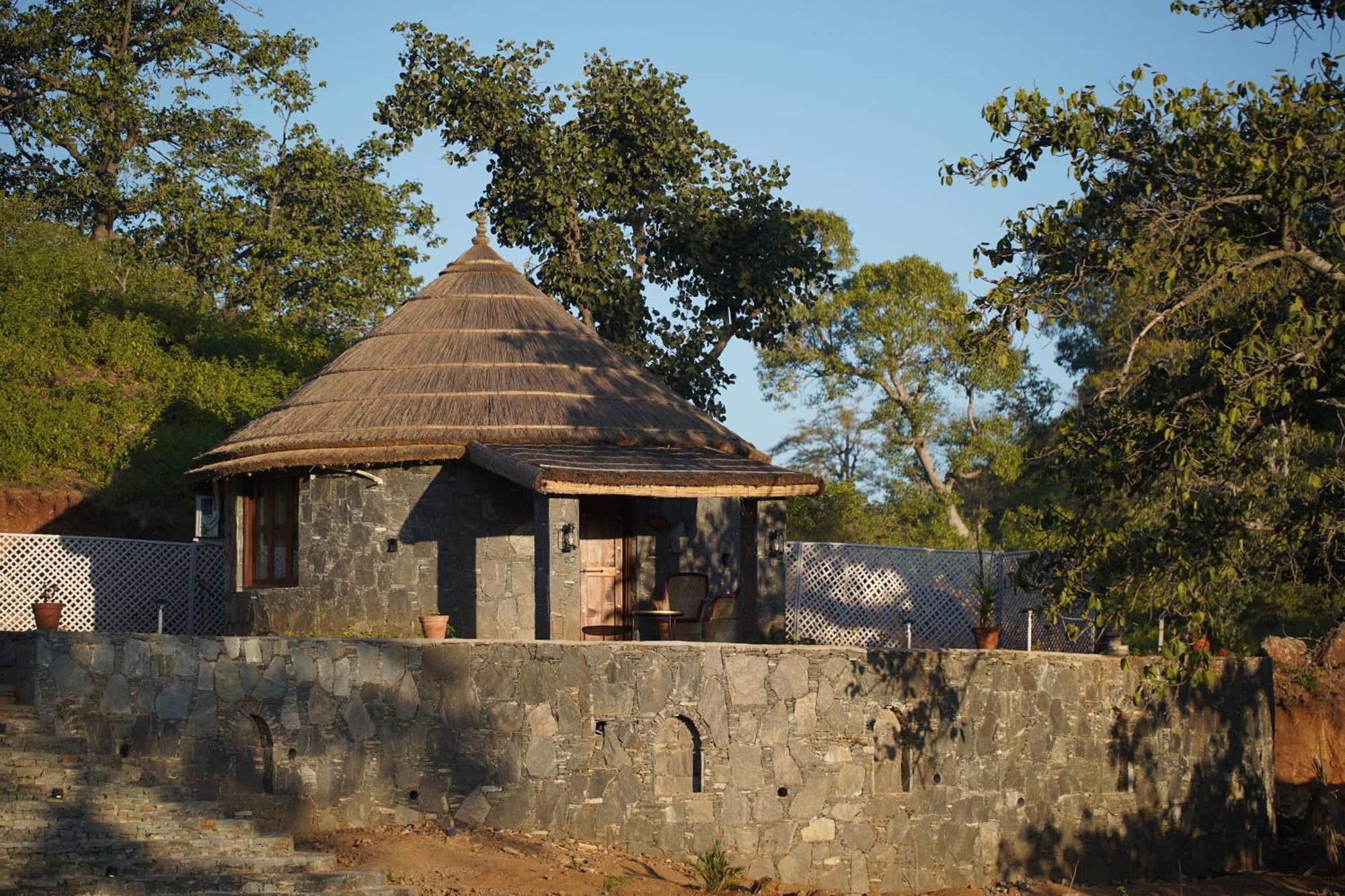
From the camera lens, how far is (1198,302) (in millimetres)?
13523

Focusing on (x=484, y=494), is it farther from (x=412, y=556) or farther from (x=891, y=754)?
(x=891, y=754)

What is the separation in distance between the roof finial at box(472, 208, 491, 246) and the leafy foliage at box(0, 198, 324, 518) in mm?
8097

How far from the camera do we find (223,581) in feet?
72.5

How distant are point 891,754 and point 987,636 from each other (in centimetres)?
284

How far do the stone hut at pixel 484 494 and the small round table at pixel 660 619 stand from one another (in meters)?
0.19

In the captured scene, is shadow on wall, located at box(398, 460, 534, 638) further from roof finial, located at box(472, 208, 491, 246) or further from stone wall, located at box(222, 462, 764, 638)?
roof finial, located at box(472, 208, 491, 246)

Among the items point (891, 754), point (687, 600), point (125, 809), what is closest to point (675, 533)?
point (687, 600)

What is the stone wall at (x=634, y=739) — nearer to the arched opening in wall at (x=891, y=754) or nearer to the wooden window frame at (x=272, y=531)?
the arched opening in wall at (x=891, y=754)

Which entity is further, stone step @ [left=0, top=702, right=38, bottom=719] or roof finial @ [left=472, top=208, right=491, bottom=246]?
roof finial @ [left=472, top=208, right=491, bottom=246]

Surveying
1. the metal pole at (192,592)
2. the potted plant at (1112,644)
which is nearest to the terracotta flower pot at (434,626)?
the metal pole at (192,592)

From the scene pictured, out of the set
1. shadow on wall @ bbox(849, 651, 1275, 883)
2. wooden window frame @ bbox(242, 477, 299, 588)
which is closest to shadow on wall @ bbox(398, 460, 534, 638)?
wooden window frame @ bbox(242, 477, 299, 588)

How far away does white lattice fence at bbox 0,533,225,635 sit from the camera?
21.3m

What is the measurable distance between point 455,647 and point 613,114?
16147 mm

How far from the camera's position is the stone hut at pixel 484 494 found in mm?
17812
